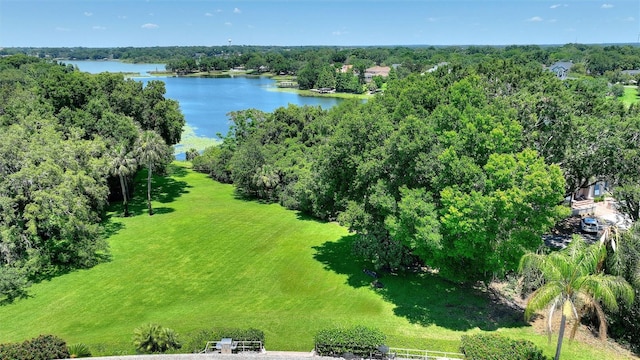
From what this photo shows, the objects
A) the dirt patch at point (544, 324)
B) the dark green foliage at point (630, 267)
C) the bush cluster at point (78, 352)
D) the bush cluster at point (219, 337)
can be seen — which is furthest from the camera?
the dirt patch at point (544, 324)

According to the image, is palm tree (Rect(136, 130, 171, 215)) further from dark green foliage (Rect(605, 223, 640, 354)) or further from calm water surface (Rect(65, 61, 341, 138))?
calm water surface (Rect(65, 61, 341, 138))

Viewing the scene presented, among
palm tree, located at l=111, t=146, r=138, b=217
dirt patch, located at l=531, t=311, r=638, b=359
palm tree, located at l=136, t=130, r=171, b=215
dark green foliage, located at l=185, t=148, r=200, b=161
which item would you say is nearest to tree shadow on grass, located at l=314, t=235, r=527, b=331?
dirt patch, located at l=531, t=311, r=638, b=359

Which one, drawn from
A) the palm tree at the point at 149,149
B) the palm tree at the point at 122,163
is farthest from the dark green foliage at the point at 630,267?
the palm tree at the point at 122,163

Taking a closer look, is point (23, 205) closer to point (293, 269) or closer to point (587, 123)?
point (293, 269)

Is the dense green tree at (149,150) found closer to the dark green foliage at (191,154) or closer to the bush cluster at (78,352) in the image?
the bush cluster at (78,352)

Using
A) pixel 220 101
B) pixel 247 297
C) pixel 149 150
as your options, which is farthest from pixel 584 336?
pixel 220 101

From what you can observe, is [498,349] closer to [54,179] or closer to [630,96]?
[54,179]
